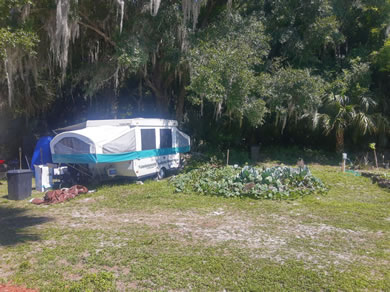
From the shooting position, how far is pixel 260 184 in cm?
970

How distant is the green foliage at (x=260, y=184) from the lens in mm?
9305

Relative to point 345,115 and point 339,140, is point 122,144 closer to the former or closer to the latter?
point 345,115

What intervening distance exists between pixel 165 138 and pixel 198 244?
24.1 feet

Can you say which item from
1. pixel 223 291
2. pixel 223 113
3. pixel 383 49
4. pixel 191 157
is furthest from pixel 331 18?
pixel 223 291

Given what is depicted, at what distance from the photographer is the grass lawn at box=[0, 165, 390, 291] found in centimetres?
446

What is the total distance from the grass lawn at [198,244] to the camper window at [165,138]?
3.55 meters

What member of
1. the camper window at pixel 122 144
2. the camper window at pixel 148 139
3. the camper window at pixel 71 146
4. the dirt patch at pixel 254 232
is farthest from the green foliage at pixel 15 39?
the dirt patch at pixel 254 232

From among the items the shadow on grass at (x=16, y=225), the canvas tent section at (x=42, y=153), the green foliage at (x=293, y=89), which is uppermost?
the green foliage at (x=293, y=89)

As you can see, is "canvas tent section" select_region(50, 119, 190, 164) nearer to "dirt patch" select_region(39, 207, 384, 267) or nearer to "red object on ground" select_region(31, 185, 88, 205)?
"red object on ground" select_region(31, 185, 88, 205)

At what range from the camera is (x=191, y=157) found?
15.2 metres

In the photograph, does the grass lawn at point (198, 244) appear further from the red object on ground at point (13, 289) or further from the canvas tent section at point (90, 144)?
the canvas tent section at point (90, 144)

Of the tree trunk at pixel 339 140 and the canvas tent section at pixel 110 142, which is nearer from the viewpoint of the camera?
the canvas tent section at pixel 110 142

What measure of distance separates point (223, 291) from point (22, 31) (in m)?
10.7

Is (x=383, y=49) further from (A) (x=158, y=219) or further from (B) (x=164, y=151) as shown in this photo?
(A) (x=158, y=219)
